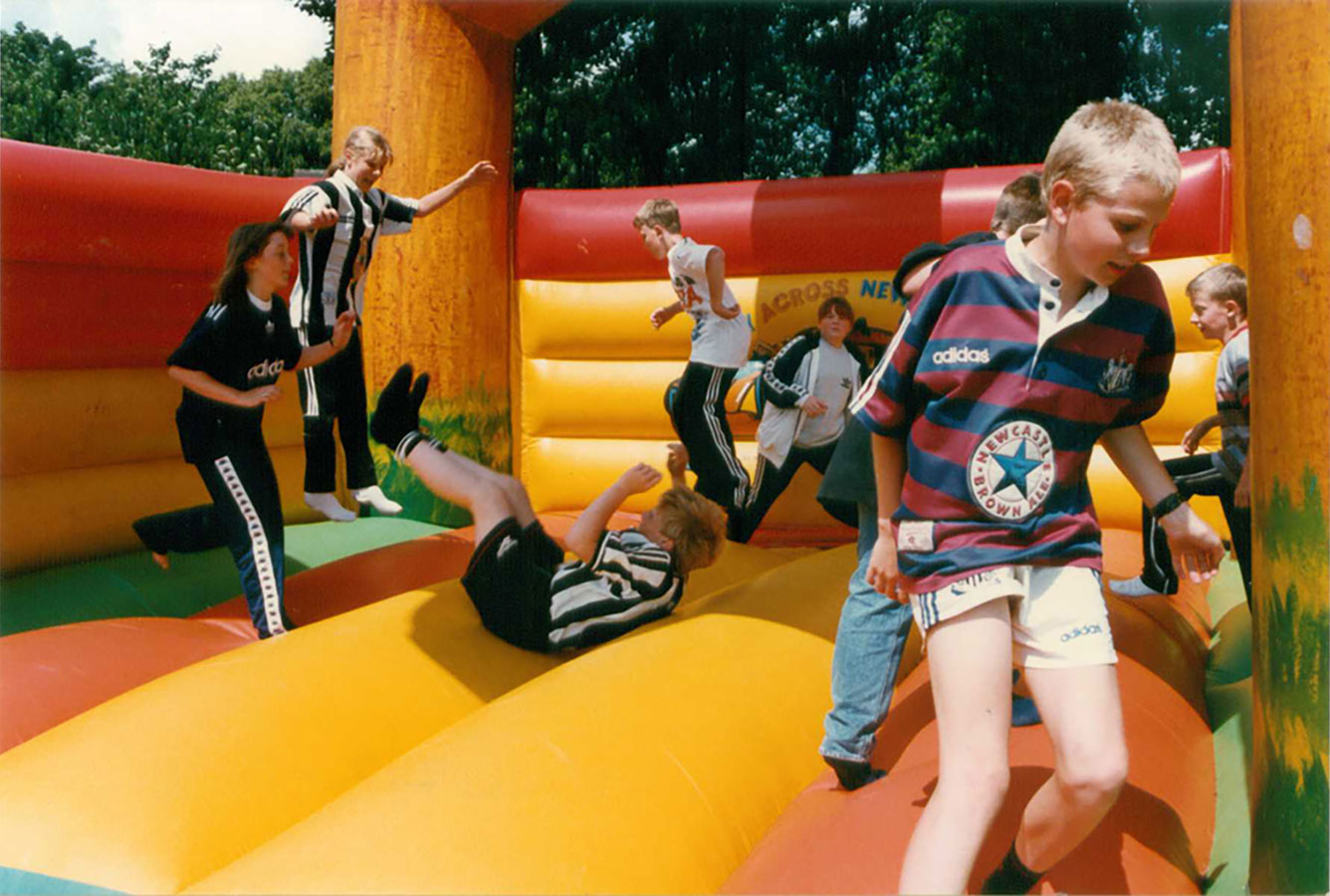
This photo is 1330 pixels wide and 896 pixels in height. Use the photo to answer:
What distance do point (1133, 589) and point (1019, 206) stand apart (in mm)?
1665

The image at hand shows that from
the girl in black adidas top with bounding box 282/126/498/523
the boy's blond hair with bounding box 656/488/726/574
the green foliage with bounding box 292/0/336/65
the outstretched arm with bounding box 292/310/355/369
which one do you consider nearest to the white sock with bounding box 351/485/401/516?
the girl in black adidas top with bounding box 282/126/498/523

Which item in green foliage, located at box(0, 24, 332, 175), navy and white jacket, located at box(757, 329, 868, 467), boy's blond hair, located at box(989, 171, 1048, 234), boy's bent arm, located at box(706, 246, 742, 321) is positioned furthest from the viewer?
green foliage, located at box(0, 24, 332, 175)

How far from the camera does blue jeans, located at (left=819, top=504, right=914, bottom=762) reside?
91.8 inches

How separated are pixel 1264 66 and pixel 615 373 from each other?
3.89 metres

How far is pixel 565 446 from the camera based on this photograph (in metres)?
5.71

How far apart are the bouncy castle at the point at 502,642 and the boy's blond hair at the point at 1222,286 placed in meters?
0.57

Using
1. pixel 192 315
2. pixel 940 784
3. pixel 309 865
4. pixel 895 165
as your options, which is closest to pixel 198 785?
pixel 309 865

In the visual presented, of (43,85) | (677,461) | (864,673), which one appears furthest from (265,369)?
(43,85)

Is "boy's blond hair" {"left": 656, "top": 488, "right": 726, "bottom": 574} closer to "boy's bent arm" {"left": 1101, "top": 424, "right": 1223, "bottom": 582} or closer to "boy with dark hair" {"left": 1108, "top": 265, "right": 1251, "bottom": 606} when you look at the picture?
"boy with dark hair" {"left": 1108, "top": 265, "right": 1251, "bottom": 606}

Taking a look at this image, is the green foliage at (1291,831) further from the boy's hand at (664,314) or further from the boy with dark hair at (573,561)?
the boy's hand at (664,314)

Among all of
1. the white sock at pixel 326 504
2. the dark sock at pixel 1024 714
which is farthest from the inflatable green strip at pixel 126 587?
the dark sock at pixel 1024 714

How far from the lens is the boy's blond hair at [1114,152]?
1641 mm

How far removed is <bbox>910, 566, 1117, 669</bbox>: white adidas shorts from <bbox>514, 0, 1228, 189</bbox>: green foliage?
40.5ft

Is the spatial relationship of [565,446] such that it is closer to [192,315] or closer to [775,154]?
[192,315]
